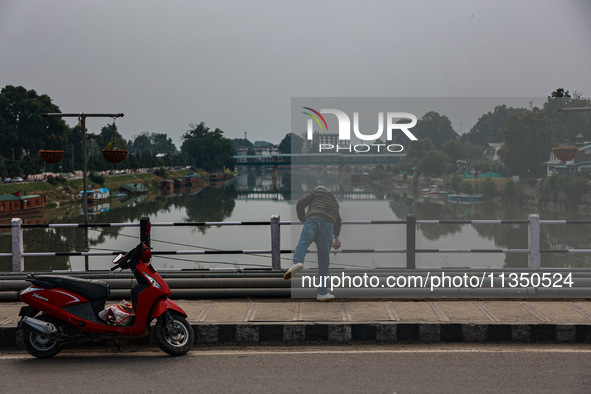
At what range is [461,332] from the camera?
6.71m

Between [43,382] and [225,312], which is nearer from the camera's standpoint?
[43,382]

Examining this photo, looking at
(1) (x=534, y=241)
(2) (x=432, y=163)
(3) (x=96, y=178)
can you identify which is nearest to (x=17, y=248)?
(1) (x=534, y=241)

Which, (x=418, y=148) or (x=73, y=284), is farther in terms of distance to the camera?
(x=418, y=148)

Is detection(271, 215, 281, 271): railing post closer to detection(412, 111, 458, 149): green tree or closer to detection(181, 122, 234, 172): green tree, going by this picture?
detection(412, 111, 458, 149): green tree

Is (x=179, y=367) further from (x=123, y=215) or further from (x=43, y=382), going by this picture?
(x=123, y=215)

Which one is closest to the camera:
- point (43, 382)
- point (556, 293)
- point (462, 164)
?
point (43, 382)

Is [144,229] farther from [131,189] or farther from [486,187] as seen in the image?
[131,189]

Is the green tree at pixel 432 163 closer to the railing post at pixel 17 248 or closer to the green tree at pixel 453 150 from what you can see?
the green tree at pixel 453 150

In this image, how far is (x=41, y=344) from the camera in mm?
6230

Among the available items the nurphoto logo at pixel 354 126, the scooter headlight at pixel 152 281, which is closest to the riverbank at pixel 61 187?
the nurphoto logo at pixel 354 126

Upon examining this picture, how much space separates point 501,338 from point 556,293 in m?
2.00

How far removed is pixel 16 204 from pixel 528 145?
51445 mm

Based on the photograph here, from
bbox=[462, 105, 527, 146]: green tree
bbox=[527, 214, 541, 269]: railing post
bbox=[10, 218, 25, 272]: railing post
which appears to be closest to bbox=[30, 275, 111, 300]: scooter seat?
bbox=[10, 218, 25, 272]: railing post

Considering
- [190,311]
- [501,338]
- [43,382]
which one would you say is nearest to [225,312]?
[190,311]
